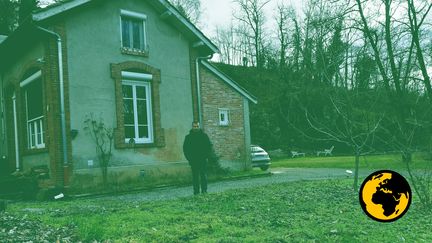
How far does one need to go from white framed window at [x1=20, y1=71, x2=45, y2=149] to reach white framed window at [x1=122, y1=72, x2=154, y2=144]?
2.81 m

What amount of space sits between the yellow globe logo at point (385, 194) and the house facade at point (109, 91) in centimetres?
1200

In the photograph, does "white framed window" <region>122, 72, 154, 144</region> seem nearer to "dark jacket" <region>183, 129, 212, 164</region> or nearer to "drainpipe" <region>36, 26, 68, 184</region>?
"drainpipe" <region>36, 26, 68, 184</region>

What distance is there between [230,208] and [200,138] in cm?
339

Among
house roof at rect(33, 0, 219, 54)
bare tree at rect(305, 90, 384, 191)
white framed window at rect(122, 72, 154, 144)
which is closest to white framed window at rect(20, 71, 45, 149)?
house roof at rect(33, 0, 219, 54)

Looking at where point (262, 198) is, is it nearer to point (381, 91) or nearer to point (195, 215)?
point (195, 215)

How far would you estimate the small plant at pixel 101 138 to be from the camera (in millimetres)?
14203

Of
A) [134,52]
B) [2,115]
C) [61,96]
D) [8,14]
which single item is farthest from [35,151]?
[8,14]

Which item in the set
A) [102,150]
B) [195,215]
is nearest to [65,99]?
[102,150]

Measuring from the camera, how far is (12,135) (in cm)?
1825

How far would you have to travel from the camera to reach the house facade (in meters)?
13.7

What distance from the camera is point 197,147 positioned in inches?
450

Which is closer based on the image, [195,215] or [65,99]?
[195,215]

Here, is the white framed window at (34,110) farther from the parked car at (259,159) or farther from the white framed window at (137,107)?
the parked car at (259,159)

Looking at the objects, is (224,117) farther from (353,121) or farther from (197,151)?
(353,121)
